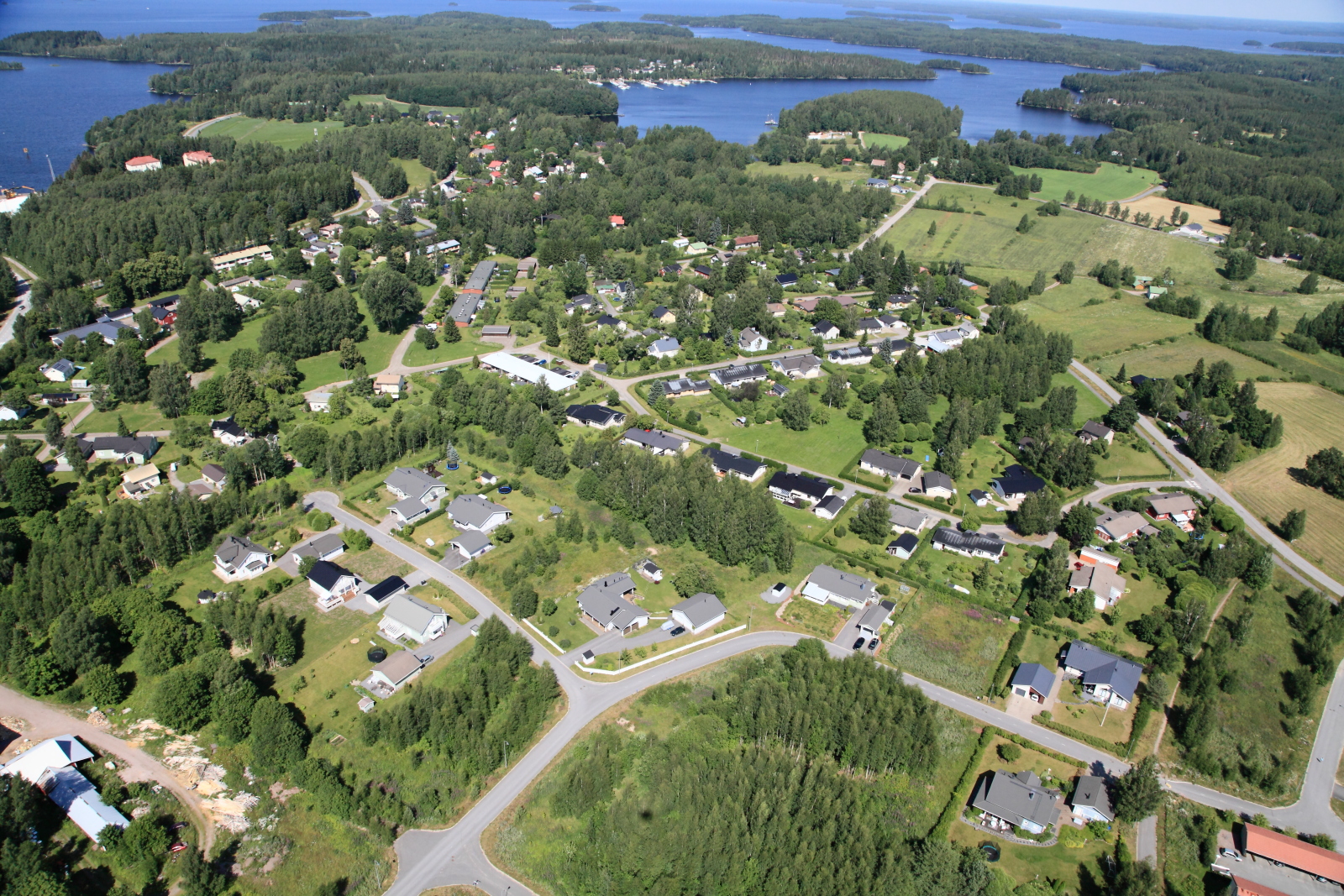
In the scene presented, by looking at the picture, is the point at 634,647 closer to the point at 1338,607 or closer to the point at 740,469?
the point at 740,469

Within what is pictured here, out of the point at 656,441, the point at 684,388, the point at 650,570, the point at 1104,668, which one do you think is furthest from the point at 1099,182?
the point at 650,570

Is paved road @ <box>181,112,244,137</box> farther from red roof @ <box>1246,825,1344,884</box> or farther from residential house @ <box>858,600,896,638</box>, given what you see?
red roof @ <box>1246,825,1344,884</box>

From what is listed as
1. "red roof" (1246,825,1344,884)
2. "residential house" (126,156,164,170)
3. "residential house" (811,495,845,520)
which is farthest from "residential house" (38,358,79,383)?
"red roof" (1246,825,1344,884)

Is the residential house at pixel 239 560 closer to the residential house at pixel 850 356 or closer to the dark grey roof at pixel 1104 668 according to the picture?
the dark grey roof at pixel 1104 668

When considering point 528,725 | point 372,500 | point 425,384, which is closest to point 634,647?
point 528,725

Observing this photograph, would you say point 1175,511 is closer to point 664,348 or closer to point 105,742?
point 664,348

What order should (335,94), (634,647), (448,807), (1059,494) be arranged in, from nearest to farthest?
(448,807)
(634,647)
(1059,494)
(335,94)

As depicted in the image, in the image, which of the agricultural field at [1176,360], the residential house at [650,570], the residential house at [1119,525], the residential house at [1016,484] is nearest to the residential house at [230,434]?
the residential house at [650,570]
